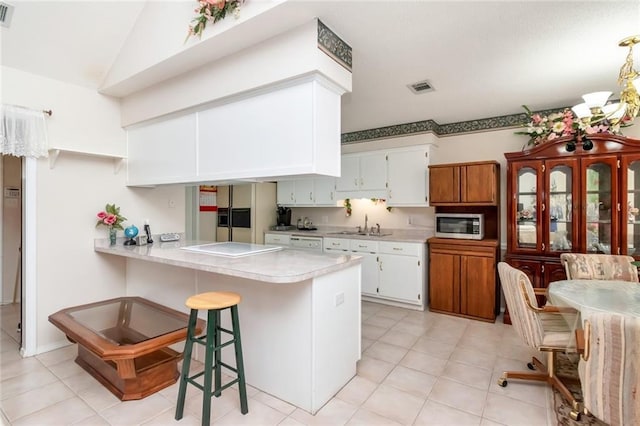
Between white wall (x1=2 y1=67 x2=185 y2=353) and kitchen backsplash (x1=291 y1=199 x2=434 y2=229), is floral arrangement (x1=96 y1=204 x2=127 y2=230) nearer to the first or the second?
white wall (x1=2 y1=67 x2=185 y2=353)

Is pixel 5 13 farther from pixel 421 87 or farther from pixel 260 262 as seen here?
pixel 421 87

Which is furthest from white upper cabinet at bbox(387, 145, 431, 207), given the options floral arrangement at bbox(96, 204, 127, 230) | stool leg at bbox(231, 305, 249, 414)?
floral arrangement at bbox(96, 204, 127, 230)

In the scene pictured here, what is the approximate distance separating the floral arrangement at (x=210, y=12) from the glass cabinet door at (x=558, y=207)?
11.3 ft

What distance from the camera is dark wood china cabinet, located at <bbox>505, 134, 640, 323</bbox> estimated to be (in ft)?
10.2

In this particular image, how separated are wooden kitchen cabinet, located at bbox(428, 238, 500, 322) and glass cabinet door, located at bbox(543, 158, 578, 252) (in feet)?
1.86

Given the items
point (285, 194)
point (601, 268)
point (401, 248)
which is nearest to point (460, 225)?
point (401, 248)

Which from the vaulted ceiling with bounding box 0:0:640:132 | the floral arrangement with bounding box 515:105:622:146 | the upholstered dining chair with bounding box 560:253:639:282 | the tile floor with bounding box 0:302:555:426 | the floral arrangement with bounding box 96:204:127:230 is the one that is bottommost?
the tile floor with bounding box 0:302:555:426

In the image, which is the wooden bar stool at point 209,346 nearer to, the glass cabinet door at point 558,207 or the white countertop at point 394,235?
the white countertop at point 394,235

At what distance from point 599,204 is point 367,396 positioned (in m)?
3.12

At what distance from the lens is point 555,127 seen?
3375 mm

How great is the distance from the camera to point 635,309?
1.85m

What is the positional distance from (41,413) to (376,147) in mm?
4475

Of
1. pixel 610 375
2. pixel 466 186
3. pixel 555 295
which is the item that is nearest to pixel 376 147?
pixel 466 186

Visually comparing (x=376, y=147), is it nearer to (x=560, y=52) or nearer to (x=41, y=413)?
(x=560, y=52)
